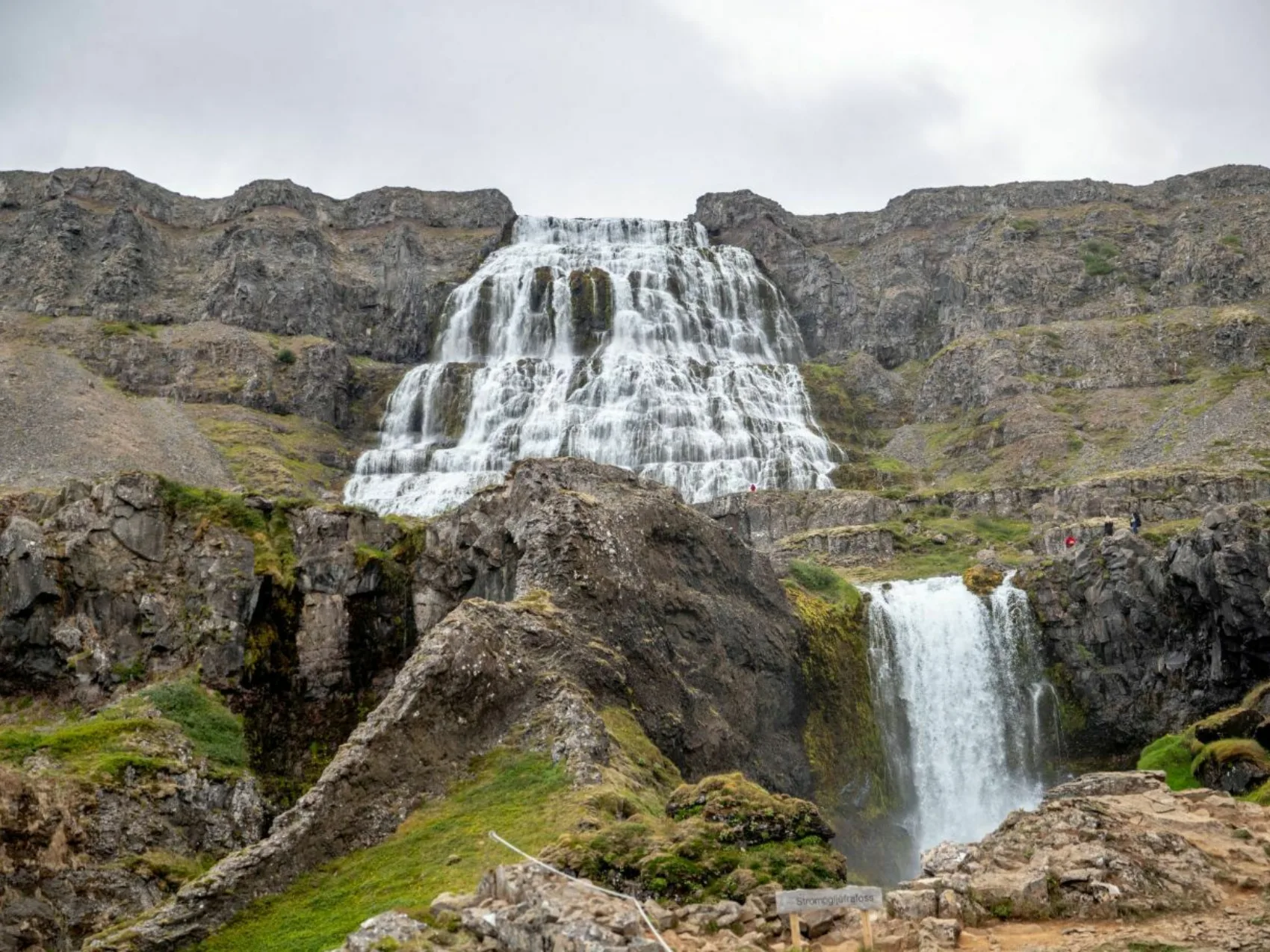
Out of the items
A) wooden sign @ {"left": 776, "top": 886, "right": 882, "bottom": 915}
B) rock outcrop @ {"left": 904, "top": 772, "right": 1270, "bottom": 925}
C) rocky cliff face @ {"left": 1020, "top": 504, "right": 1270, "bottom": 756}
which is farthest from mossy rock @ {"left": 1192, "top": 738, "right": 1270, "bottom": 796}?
wooden sign @ {"left": 776, "top": 886, "right": 882, "bottom": 915}

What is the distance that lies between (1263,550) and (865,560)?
1898 cm

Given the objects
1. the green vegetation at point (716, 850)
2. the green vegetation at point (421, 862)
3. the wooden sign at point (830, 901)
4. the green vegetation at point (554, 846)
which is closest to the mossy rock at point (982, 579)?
the green vegetation at point (554, 846)

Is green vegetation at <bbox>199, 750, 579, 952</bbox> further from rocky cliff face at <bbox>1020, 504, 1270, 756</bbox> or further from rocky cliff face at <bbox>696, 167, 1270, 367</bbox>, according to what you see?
rocky cliff face at <bbox>696, 167, 1270, 367</bbox>

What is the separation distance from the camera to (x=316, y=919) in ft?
54.9

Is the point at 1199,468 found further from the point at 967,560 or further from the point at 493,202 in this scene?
the point at 493,202

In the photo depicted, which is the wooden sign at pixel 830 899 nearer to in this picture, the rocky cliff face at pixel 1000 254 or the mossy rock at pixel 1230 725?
the mossy rock at pixel 1230 725

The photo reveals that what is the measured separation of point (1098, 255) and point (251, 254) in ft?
262

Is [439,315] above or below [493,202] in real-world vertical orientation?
below

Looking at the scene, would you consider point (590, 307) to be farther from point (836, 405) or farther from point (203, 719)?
point (203, 719)

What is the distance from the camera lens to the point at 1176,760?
93.6 feet

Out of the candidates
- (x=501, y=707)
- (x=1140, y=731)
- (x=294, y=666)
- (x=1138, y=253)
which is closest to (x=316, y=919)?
(x=501, y=707)

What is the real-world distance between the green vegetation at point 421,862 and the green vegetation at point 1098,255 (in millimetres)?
88768

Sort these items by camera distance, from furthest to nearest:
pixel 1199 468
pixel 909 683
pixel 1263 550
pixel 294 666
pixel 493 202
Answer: pixel 493 202 → pixel 1199 468 → pixel 909 683 → pixel 1263 550 → pixel 294 666

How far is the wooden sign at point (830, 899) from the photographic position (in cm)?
1203
